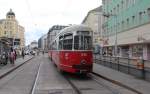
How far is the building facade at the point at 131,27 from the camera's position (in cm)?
4109

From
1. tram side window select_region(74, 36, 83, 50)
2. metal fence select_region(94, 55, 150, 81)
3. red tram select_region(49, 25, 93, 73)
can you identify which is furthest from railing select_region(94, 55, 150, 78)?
tram side window select_region(74, 36, 83, 50)

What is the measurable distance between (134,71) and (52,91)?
8.06 meters

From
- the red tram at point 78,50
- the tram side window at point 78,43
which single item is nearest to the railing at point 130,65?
the red tram at point 78,50

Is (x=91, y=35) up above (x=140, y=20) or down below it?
below

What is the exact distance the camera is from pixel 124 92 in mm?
15859

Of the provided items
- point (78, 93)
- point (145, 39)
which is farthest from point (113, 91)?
point (145, 39)

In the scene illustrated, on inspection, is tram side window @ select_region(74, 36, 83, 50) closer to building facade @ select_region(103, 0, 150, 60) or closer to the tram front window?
the tram front window

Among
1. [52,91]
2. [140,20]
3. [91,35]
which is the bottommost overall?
[52,91]

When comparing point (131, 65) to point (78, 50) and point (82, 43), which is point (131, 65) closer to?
point (82, 43)

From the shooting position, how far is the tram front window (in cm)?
2233

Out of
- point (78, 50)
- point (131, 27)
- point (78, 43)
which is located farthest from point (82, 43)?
A: point (131, 27)

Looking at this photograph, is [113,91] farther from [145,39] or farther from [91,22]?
[91,22]

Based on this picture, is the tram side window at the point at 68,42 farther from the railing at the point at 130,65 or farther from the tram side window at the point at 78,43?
the railing at the point at 130,65

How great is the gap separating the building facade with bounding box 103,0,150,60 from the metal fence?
9.59 m
